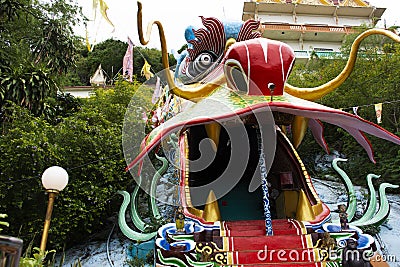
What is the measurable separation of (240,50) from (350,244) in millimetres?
2821

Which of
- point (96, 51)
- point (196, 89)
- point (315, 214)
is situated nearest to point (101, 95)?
point (196, 89)

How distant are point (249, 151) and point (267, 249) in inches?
95.9

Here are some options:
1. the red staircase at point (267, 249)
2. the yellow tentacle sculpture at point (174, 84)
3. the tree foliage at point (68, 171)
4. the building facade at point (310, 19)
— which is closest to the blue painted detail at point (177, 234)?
the red staircase at point (267, 249)

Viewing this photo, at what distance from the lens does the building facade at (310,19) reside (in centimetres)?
2283

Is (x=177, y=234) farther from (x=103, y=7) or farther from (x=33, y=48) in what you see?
(x=33, y=48)

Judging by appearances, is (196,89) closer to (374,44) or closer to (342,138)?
(342,138)

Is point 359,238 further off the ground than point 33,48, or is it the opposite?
point 33,48

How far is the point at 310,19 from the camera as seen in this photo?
24859mm

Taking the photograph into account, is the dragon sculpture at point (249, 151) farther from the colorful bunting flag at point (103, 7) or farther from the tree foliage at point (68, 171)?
the tree foliage at point (68, 171)

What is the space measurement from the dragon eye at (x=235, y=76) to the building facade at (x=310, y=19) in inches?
671

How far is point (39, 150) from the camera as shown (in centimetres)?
701

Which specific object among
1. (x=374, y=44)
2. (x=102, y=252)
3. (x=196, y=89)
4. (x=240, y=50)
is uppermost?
(x=374, y=44)

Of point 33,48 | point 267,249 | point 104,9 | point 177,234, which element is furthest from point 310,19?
point 177,234

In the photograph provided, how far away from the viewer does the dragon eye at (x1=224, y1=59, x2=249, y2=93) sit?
5668mm
